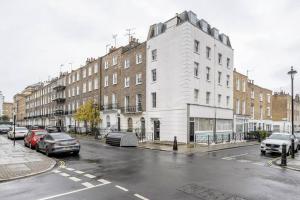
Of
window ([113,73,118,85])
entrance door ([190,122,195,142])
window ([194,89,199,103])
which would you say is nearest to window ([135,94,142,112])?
window ([113,73,118,85])

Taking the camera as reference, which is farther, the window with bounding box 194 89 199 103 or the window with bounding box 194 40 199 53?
the window with bounding box 194 40 199 53

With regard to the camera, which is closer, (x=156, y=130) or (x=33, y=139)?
(x=33, y=139)

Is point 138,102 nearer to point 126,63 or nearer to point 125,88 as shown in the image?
point 125,88

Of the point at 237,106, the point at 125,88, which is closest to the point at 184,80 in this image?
the point at 125,88

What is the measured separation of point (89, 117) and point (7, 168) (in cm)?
2941

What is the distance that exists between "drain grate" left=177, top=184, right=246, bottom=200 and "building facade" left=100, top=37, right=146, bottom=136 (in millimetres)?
23448

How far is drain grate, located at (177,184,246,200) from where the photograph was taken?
8.19m

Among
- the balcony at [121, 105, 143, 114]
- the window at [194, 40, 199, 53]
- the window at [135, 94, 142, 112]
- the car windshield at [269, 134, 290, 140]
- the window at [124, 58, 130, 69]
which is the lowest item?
the car windshield at [269, 134, 290, 140]

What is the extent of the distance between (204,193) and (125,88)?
3050cm

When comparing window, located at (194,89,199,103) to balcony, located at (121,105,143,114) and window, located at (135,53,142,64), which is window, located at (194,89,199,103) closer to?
balcony, located at (121,105,143,114)

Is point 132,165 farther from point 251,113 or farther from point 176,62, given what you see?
point 251,113

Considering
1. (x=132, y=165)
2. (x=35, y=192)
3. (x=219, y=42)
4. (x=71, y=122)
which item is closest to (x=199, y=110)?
(x=219, y=42)

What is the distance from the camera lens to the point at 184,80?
29.3 m

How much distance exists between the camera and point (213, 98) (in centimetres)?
3412
